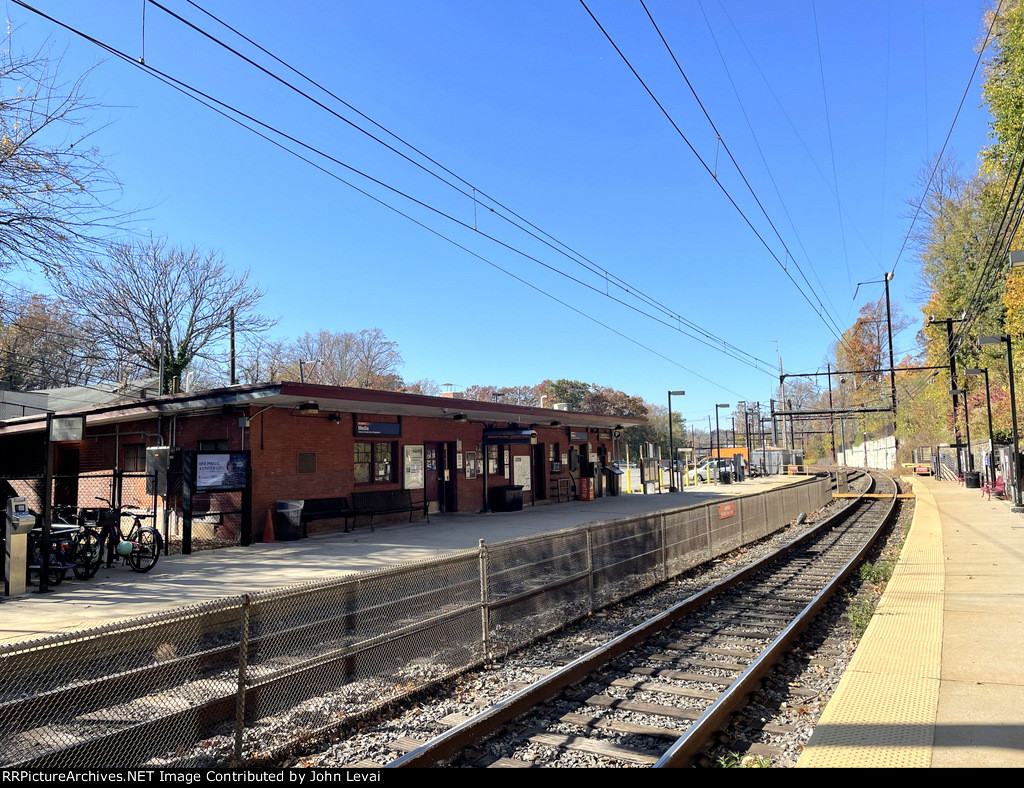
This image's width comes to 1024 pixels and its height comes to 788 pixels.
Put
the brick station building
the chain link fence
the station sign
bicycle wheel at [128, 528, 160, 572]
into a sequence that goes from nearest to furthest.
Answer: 1. the chain link fence
2. bicycle wheel at [128, 528, 160, 572]
3. the brick station building
4. the station sign

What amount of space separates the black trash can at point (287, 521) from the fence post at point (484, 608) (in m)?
9.83

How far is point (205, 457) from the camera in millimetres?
14367

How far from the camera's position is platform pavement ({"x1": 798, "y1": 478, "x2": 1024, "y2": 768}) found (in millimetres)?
4215

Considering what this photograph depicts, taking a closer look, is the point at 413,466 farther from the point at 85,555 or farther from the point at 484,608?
the point at 484,608

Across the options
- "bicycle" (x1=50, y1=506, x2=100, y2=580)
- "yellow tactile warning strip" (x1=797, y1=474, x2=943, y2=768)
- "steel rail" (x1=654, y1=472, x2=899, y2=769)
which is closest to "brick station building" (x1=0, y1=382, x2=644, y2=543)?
"bicycle" (x1=50, y1=506, x2=100, y2=580)

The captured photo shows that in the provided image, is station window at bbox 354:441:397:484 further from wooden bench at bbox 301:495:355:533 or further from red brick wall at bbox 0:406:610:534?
wooden bench at bbox 301:495:355:533

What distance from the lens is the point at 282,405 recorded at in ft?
52.7

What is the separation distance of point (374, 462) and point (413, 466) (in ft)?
5.20

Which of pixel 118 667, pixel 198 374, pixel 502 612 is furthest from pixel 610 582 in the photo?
pixel 198 374

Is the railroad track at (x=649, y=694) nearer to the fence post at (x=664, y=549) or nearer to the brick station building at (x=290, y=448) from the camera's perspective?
the fence post at (x=664, y=549)

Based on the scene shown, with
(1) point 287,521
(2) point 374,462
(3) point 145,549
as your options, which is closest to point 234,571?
(3) point 145,549

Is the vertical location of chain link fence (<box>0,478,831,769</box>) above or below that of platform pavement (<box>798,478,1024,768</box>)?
above

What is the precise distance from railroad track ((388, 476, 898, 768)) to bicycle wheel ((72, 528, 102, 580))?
8.56 meters

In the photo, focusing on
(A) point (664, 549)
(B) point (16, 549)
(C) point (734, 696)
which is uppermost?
(B) point (16, 549)
